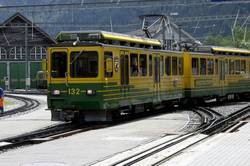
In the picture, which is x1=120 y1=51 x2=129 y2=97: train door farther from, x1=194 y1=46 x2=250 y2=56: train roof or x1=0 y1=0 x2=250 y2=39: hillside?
x1=0 y1=0 x2=250 y2=39: hillside

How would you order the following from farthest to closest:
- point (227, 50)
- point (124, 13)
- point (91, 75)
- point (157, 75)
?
A: 1. point (124, 13)
2. point (227, 50)
3. point (157, 75)
4. point (91, 75)

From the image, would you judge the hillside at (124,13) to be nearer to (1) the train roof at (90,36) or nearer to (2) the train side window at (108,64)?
(1) the train roof at (90,36)

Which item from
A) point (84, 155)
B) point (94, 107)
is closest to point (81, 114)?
point (94, 107)

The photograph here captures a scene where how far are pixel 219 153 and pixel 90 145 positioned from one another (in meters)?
3.07

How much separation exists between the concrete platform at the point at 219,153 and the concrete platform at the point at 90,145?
57.6 inches

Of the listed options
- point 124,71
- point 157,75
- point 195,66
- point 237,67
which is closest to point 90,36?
point 124,71

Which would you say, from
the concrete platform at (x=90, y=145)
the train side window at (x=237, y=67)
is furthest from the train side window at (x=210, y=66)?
the concrete platform at (x=90, y=145)

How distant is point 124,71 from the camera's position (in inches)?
817

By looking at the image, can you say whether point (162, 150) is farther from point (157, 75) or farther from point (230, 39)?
point (230, 39)

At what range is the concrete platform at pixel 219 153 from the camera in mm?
11102

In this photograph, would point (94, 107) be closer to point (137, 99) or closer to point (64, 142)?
point (137, 99)

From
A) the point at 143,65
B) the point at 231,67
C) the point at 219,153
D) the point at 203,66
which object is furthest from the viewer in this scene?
the point at 231,67

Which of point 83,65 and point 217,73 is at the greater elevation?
point 83,65

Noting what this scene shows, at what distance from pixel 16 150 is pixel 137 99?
369 inches
